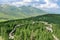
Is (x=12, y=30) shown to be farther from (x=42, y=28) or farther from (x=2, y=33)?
(x=42, y=28)

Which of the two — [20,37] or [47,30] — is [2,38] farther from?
[47,30]

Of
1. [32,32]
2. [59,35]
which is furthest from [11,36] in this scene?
[59,35]

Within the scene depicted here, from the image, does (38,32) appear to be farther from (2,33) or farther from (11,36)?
(2,33)

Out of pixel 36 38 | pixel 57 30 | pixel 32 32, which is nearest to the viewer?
pixel 36 38

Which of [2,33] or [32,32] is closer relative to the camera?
[32,32]

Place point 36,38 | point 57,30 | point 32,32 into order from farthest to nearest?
1. point 57,30
2. point 32,32
3. point 36,38

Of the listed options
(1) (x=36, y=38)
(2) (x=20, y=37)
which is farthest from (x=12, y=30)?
(1) (x=36, y=38)

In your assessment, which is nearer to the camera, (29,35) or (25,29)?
(29,35)
